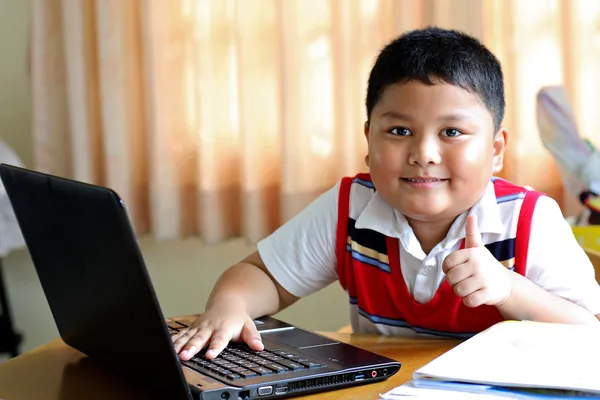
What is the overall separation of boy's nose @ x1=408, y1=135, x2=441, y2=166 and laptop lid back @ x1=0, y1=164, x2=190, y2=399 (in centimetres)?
45

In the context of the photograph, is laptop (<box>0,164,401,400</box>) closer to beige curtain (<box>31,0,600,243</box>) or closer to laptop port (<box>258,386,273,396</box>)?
laptop port (<box>258,386,273,396</box>)

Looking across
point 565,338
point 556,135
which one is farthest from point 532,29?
point 565,338

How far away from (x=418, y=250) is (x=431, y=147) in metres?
0.17

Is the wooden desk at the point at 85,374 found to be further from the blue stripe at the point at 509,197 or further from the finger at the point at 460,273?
the blue stripe at the point at 509,197

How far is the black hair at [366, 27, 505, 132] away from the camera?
3.55 feet

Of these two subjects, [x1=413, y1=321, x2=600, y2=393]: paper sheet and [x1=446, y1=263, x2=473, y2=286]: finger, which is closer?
[x1=413, y1=321, x2=600, y2=393]: paper sheet

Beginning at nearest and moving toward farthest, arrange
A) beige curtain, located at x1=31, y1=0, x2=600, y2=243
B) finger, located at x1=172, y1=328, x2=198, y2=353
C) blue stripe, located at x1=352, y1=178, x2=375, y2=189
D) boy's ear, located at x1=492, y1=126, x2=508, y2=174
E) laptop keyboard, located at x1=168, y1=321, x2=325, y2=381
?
laptop keyboard, located at x1=168, y1=321, x2=325, y2=381, finger, located at x1=172, y1=328, x2=198, y2=353, boy's ear, located at x1=492, y1=126, x2=508, y2=174, blue stripe, located at x1=352, y1=178, x2=375, y2=189, beige curtain, located at x1=31, y1=0, x2=600, y2=243

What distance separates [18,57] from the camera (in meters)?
2.59

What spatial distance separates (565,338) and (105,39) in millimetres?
1793

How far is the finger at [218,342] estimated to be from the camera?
0.88m

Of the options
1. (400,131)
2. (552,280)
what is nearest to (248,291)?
(400,131)

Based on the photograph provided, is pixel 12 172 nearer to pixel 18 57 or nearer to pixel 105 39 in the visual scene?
pixel 105 39

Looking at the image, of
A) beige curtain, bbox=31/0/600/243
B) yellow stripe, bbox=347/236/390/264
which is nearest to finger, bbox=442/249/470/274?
yellow stripe, bbox=347/236/390/264

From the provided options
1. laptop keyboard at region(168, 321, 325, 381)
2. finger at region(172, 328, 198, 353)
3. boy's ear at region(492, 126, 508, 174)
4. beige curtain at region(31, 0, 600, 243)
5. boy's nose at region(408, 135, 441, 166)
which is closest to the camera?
laptop keyboard at region(168, 321, 325, 381)
